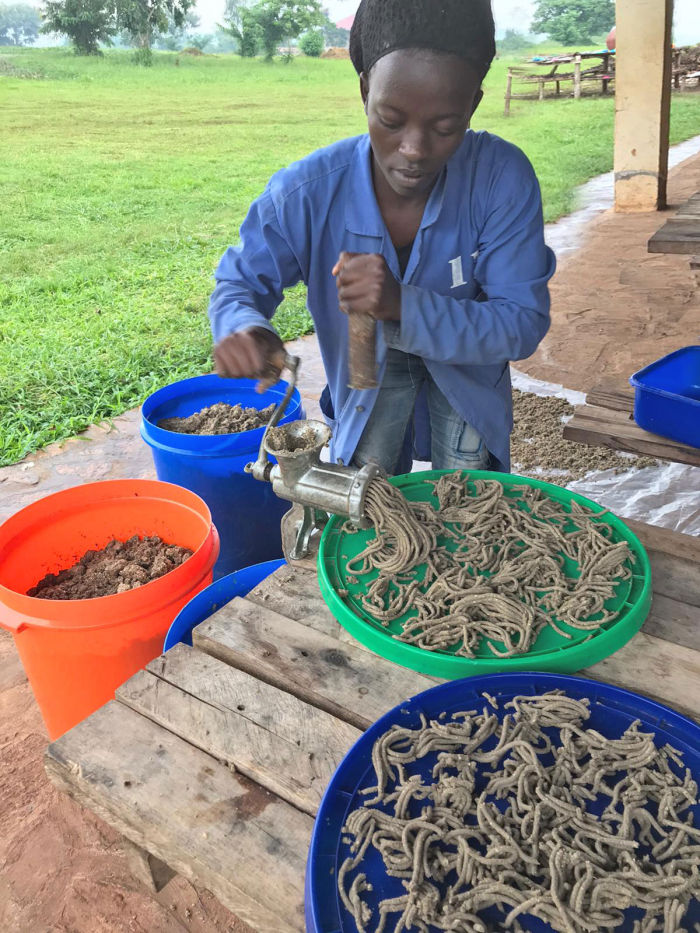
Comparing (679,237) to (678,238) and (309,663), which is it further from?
(309,663)

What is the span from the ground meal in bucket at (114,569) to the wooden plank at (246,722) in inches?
28.2

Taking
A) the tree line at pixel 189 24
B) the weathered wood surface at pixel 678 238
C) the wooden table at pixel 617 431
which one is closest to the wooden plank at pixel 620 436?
the wooden table at pixel 617 431

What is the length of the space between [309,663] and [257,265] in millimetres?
993

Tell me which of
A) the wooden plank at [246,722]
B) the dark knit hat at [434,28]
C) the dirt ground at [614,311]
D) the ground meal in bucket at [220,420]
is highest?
the dark knit hat at [434,28]

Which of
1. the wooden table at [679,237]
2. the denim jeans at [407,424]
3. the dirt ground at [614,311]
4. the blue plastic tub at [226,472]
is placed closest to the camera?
the denim jeans at [407,424]

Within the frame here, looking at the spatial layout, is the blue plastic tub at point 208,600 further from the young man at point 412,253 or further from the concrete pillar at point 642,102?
the concrete pillar at point 642,102

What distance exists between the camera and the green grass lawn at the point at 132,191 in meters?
4.61

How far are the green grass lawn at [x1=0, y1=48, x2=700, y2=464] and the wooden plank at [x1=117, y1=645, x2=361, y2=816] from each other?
9.12 feet

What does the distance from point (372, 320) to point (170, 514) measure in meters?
1.04

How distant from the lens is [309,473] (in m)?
1.38

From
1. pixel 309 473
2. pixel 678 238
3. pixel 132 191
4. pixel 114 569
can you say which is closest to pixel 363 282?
pixel 309 473

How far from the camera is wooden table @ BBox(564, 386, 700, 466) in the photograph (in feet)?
7.33

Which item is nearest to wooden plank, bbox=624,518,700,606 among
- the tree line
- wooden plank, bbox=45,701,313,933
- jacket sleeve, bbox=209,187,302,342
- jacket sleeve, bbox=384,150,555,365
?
jacket sleeve, bbox=384,150,555,365

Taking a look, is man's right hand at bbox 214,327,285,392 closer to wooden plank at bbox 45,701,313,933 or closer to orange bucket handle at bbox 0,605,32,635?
wooden plank at bbox 45,701,313,933
